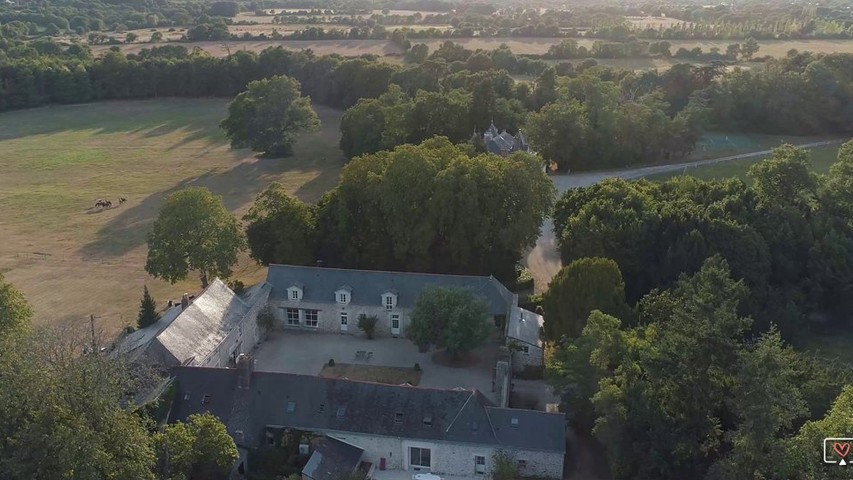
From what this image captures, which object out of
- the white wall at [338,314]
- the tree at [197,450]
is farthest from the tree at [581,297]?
the tree at [197,450]

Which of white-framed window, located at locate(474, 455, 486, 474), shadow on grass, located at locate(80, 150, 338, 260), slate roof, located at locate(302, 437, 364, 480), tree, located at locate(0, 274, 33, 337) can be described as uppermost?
tree, located at locate(0, 274, 33, 337)

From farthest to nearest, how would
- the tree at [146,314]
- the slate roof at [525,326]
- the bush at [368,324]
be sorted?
the bush at [368,324] → the tree at [146,314] → the slate roof at [525,326]

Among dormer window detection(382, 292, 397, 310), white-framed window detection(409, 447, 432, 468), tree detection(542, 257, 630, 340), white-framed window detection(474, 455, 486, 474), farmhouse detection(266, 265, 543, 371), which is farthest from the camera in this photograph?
farmhouse detection(266, 265, 543, 371)

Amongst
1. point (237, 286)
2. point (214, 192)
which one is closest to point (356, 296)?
point (237, 286)

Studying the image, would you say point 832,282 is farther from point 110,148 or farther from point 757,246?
point 110,148

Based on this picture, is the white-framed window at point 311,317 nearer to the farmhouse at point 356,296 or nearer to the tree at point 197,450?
the farmhouse at point 356,296

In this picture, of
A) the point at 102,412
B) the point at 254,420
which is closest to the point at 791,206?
the point at 254,420

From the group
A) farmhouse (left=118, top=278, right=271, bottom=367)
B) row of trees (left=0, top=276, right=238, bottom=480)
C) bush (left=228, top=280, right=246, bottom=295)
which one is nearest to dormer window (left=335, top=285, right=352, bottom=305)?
farmhouse (left=118, top=278, right=271, bottom=367)

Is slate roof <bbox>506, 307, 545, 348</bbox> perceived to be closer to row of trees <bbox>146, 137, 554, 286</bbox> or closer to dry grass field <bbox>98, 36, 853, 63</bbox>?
row of trees <bbox>146, 137, 554, 286</bbox>
